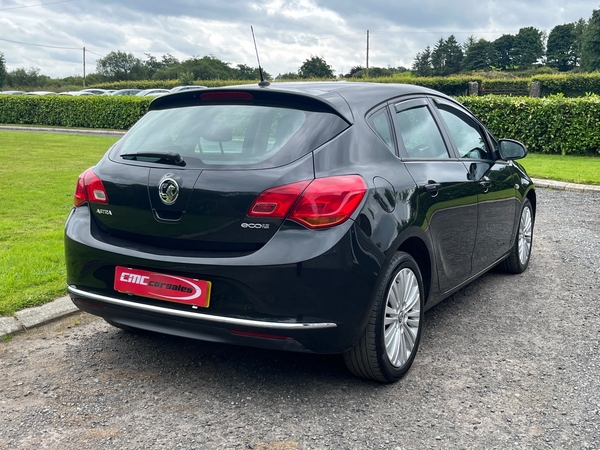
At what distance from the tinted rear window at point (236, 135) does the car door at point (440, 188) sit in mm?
689

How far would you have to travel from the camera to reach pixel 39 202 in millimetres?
9117

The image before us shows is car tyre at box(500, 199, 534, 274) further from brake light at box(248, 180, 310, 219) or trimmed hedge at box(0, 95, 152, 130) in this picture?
trimmed hedge at box(0, 95, 152, 130)

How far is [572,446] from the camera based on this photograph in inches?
113

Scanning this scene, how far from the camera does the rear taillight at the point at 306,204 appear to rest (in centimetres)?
303

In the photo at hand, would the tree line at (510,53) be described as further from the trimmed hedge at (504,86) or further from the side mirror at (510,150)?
the side mirror at (510,150)

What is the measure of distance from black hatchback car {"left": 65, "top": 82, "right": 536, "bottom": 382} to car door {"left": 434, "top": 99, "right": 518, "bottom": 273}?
73 cm

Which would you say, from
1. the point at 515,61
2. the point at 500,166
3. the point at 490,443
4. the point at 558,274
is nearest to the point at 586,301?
the point at 558,274

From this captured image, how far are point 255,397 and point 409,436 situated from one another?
0.84 m

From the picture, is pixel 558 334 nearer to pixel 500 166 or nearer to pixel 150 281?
pixel 500 166

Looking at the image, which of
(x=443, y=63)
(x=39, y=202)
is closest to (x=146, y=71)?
(x=443, y=63)

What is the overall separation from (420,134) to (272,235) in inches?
61.9

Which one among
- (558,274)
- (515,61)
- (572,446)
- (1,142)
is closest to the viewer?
(572,446)

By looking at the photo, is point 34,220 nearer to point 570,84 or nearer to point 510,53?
point 570,84

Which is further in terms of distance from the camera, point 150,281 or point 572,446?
point 150,281
